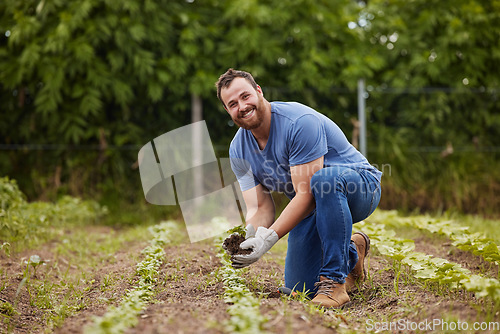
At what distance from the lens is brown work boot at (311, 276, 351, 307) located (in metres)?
2.33

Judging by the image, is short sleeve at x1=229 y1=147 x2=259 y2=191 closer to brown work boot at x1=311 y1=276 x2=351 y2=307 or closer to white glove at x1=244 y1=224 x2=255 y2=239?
white glove at x1=244 y1=224 x2=255 y2=239

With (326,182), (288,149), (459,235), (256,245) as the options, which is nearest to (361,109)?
(459,235)

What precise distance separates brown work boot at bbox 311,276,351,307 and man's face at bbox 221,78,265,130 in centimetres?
86

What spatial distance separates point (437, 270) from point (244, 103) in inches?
49.4

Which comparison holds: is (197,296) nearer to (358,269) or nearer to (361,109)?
(358,269)

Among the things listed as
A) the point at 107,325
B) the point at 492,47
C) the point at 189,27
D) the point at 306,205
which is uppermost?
the point at 189,27

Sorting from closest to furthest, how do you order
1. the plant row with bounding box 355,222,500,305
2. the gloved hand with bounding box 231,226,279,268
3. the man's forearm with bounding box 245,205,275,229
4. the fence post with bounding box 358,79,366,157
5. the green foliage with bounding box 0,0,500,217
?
the plant row with bounding box 355,222,500,305 < the gloved hand with bounding box 231,226,279,268 < the man's forearm with bounding box 245,205,275,229 < the green foliage with bounding box 0,0,500,217 < the fence post with bounding box 358,79,366,157

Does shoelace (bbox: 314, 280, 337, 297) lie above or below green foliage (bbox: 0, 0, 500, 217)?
below

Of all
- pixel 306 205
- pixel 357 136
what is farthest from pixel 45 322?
pixel 357 136

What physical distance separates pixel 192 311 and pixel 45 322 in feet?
2.90

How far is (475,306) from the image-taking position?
6.70ft

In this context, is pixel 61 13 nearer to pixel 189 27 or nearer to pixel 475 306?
pixel 189 27

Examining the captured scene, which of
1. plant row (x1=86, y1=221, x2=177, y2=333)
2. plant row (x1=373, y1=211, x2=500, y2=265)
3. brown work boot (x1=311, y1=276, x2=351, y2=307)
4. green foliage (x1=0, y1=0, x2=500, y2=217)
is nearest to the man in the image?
brown work boot (x1=311, y1=276, x2=351, y2=307)

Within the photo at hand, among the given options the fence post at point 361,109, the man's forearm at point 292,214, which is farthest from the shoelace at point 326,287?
the fence post at point 361,109
